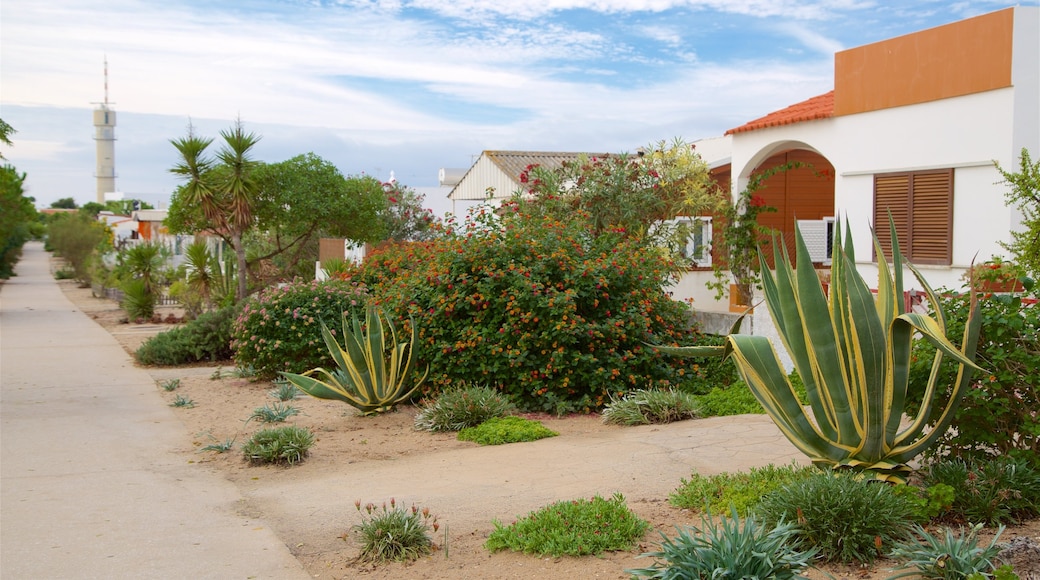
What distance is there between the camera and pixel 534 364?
963 centimetres

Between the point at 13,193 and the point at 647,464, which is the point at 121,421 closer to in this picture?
the point at 647,464

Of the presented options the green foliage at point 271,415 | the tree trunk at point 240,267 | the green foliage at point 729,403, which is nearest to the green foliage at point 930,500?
the green foliage at point 729,403

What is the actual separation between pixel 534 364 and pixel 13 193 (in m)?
25.9

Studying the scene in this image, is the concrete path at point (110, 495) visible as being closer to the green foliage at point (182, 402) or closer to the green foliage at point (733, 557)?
the green foliage at point (182, 402)

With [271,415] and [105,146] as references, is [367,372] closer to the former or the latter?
[271,415]

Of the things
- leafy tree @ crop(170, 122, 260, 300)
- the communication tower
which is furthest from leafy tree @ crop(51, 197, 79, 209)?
leafy tree @ crop(170, 122, 260, 300)

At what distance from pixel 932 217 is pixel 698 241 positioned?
554 centimetres

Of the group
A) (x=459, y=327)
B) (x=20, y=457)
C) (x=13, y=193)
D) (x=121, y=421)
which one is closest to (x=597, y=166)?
(x=459, y=327)

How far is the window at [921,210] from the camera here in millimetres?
12469

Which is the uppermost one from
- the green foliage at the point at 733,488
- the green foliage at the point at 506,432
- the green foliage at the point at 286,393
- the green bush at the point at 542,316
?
the green bush at the point at 542,316

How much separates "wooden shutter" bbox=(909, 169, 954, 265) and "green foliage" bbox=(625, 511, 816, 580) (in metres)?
9.52

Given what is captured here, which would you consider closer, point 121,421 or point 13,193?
point 121,421

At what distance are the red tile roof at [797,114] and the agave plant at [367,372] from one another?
807cm

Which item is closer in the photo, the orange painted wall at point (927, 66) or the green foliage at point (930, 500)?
the green foliage at point (930, 500)
